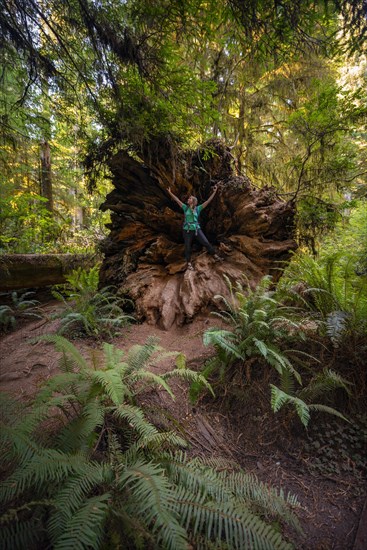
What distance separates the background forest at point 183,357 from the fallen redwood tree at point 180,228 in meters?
0.40

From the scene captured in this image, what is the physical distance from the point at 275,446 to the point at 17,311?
653 cm

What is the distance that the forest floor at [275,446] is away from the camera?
7.01 ft

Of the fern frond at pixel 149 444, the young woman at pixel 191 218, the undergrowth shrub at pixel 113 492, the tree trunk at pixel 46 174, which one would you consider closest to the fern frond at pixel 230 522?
the undergrowth shrub at pixel 113 492

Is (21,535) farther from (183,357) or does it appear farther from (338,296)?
(338,296)

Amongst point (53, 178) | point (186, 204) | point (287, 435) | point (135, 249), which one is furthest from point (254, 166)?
point (53, 178)

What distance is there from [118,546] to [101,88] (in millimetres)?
5548

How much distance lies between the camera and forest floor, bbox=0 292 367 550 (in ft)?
7.01

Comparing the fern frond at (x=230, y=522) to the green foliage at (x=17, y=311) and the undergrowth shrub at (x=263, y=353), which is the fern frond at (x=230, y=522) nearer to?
the undergrowth shrub at (x=263, y=353)

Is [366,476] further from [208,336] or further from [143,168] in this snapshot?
[143,168]

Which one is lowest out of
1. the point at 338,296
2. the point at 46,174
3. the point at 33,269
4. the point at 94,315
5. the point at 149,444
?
the point at 149,444

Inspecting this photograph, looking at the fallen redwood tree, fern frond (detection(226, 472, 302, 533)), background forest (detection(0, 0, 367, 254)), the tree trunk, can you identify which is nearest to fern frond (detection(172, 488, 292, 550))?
fern frond (detection(226, 472, 302, 533))

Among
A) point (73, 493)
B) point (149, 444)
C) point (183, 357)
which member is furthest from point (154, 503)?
point (183, 357)

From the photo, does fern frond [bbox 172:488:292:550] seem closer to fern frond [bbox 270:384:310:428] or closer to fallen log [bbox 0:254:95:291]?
fern frond [bbox 270:384:310:428]

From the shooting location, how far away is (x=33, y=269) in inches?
280
